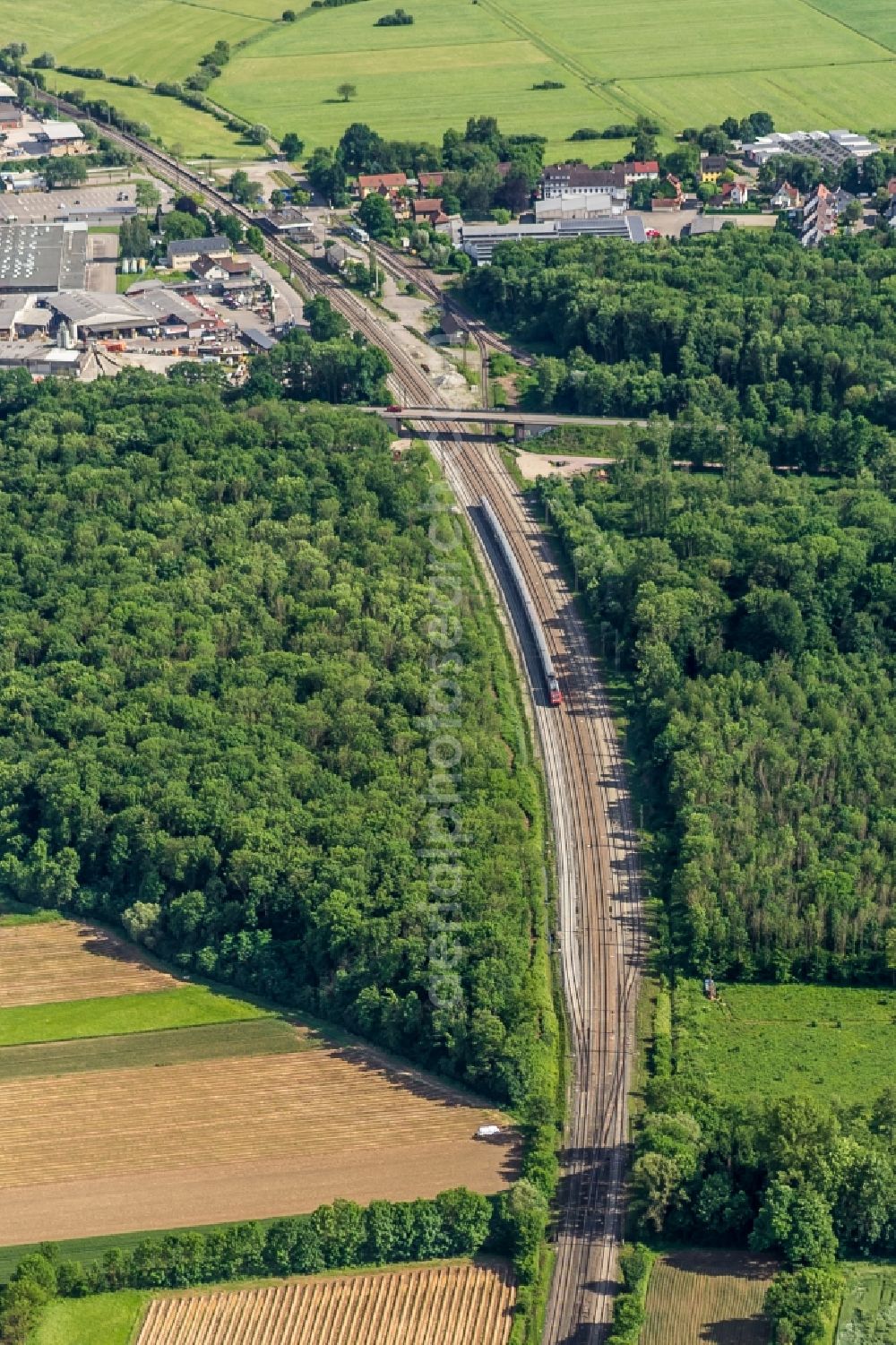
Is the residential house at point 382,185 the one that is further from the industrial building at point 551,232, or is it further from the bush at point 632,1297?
the bush at point 632,1297

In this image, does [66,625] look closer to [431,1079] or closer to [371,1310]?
[431,1079]

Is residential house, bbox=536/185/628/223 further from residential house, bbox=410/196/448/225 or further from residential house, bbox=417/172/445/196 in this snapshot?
residential house, bbox=417/172/445/196

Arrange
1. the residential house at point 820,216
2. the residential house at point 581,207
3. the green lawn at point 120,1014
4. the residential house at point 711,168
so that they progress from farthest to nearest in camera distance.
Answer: the residential house at point 711,168 → the residential house at point 581,207 → the residential house at point 820,216 → the green lawn at point 120,1014

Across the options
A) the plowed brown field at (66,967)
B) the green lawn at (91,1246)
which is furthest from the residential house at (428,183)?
the green lawn at (91,1246)

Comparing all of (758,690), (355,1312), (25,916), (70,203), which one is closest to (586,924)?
(758,690)

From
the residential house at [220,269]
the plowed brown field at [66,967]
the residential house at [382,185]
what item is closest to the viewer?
the plowed brown field at [66,967]

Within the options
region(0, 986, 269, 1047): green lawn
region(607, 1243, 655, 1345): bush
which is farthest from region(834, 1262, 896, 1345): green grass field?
region(0, 986, 269, 1047): green lawn

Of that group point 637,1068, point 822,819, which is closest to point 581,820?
point 822,819
